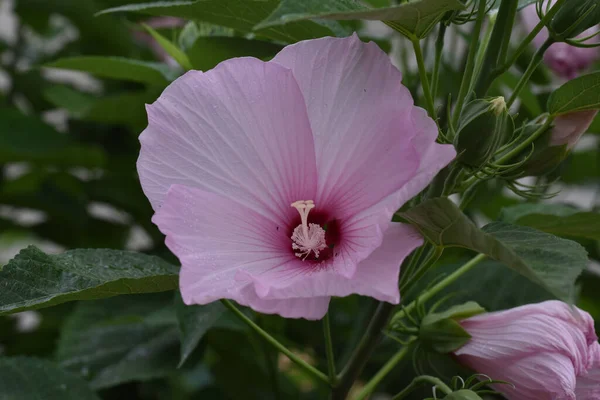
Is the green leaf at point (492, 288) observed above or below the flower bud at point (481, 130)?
below

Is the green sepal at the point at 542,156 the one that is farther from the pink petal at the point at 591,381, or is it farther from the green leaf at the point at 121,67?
the green leaf at the point at 121,67

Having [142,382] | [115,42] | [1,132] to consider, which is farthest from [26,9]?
[142,382]

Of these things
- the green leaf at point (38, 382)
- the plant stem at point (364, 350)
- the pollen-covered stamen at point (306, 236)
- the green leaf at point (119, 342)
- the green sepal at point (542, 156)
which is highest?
the green sepal at point (542, 156)

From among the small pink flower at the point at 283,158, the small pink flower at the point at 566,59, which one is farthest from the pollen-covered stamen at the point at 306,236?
the small pink flower at the point at 566,59

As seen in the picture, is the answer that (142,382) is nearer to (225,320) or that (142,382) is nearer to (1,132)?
(225,320)

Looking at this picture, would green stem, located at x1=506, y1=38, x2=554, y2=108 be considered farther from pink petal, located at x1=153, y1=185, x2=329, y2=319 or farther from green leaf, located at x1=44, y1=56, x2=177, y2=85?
green leaf, located at x1=44, y1=56, x2=177, y2=85

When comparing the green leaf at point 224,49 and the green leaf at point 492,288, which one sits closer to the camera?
the green leaf at point 224,49

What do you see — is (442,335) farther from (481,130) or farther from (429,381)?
(481,130)
